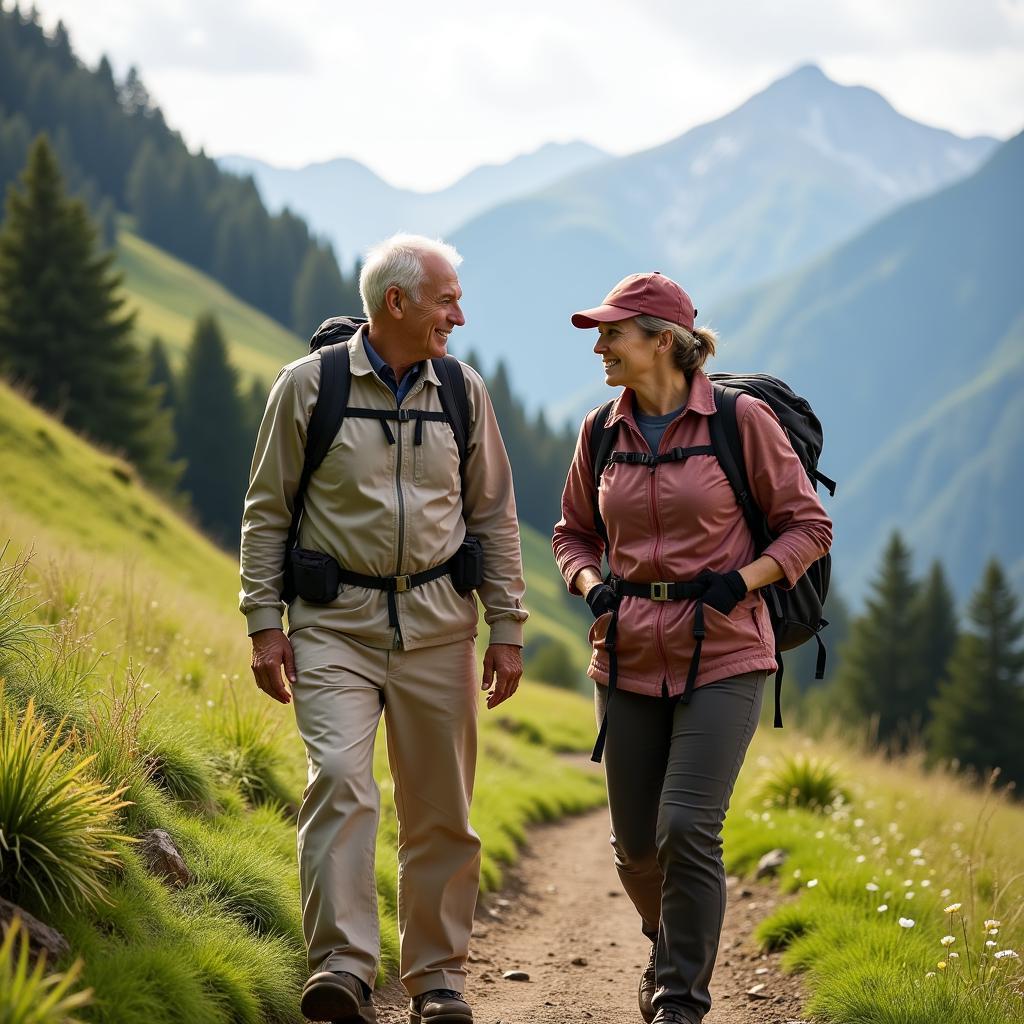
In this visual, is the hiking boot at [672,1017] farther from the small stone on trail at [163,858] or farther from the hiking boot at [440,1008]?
the small stone on trail at [163,858]

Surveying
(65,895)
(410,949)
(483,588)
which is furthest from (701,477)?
(65,895)

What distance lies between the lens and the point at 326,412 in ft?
16.8

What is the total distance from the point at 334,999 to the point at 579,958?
3262 mm

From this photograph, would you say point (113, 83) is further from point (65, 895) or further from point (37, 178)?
point (65, 895)

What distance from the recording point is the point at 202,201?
116562 millimetres

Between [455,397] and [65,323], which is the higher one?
[455,397]

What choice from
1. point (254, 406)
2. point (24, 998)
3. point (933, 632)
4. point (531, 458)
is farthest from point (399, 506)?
point (531, 458)

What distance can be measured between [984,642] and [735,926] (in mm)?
46938

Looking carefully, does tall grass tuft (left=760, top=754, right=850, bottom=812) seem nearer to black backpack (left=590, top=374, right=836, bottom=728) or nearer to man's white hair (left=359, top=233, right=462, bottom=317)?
black backpack (left=590, top=374, right=836, bottom=728)

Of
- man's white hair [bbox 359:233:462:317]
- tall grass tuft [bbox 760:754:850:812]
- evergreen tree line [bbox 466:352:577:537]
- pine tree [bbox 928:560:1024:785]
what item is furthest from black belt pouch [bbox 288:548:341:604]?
evergreen tree line [bbox 466:352:577:537]

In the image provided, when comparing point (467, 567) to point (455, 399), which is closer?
point (467, 567)

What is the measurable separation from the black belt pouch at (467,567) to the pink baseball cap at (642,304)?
110 cm

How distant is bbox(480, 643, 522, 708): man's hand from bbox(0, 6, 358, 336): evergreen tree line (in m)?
105

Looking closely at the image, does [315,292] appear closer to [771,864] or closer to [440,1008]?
[771,864]
